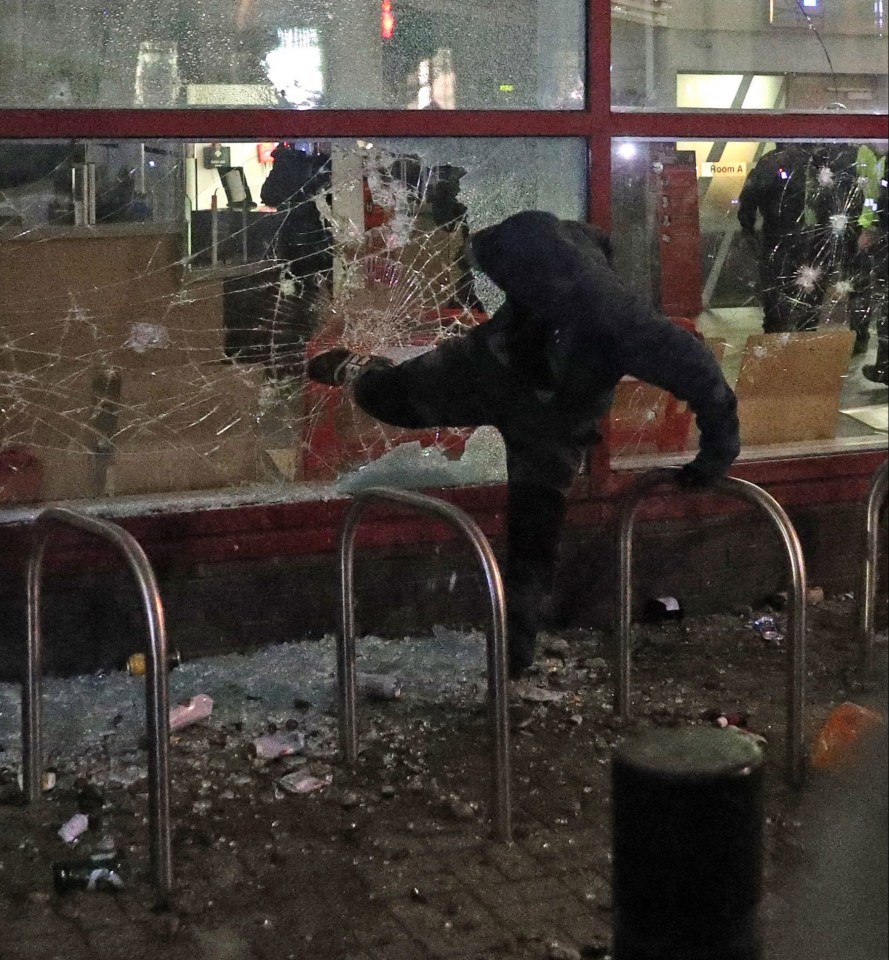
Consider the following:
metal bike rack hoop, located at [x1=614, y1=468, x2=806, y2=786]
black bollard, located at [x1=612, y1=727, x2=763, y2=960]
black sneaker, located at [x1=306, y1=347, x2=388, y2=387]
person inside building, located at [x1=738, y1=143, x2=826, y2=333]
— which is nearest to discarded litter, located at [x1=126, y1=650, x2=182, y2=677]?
black sneaker, located at [x1=306, y1=347, x2=388, y2=387]

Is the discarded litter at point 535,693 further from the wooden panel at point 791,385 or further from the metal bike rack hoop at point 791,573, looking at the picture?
the wooden panel at point 791,385

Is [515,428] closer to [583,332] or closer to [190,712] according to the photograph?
[583,332]

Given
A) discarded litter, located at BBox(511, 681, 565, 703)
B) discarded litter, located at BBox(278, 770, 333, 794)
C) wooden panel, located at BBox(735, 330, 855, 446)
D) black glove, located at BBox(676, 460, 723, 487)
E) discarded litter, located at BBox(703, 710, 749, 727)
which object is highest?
wooden panel, located at BBox(735, 330, 855, 446)

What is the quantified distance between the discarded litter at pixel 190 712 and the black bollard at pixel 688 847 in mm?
2700

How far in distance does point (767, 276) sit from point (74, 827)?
13.1 ft

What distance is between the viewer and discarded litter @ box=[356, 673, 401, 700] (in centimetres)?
544

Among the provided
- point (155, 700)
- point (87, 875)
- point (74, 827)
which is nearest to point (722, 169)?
point (155, 700)

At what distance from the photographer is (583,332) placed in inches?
182

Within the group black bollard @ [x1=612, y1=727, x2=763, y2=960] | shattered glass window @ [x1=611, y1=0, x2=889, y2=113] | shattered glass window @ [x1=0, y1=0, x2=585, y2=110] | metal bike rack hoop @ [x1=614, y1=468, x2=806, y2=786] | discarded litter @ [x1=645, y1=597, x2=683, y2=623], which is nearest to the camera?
black bollard @ [x1=612, y1=727, x2=763, y2=960]

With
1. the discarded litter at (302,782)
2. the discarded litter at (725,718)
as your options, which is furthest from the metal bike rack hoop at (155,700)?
the discarded litter at (725,718)

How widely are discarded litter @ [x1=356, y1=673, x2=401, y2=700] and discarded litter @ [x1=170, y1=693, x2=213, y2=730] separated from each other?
0.59 meters

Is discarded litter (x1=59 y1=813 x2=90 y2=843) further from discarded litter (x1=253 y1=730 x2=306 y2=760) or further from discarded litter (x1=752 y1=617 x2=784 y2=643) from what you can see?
discarded litter (x1=752 y1=617 x2=784 y2=643)

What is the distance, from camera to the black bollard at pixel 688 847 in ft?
8.73

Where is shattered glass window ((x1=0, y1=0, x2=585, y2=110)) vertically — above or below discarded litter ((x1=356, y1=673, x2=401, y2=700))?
above
